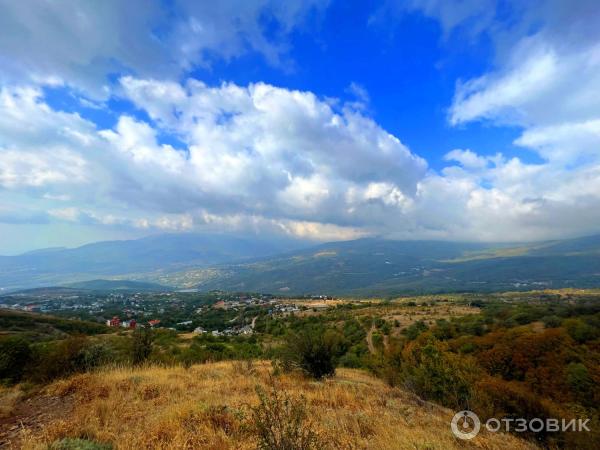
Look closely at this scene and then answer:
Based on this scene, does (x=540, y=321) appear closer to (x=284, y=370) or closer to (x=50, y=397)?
(x=284, y=370)

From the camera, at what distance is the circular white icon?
688cm

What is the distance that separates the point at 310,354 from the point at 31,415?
369 inches

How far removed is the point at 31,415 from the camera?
21.0 feet

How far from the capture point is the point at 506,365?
2047cm

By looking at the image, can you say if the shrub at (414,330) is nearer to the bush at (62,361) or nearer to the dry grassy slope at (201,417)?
the dry grassy slope at (201,417)

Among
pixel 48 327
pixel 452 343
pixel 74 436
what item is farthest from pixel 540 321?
pixel 48 327

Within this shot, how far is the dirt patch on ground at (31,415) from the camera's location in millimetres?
5255

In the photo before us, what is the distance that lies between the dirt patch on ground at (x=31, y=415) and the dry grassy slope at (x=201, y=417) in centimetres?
17

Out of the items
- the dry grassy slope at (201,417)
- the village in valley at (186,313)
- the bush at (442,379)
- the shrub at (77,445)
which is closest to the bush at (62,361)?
the dry grassy slope at (201,417)

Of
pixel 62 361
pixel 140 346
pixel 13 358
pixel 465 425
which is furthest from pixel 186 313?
pixel 465 425

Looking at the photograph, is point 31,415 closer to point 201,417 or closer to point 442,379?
point 201,417

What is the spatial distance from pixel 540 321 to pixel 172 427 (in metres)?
43.6

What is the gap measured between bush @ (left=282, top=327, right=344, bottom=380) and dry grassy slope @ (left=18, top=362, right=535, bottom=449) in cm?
308

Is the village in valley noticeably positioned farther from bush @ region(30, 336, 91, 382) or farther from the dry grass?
the dry grass
